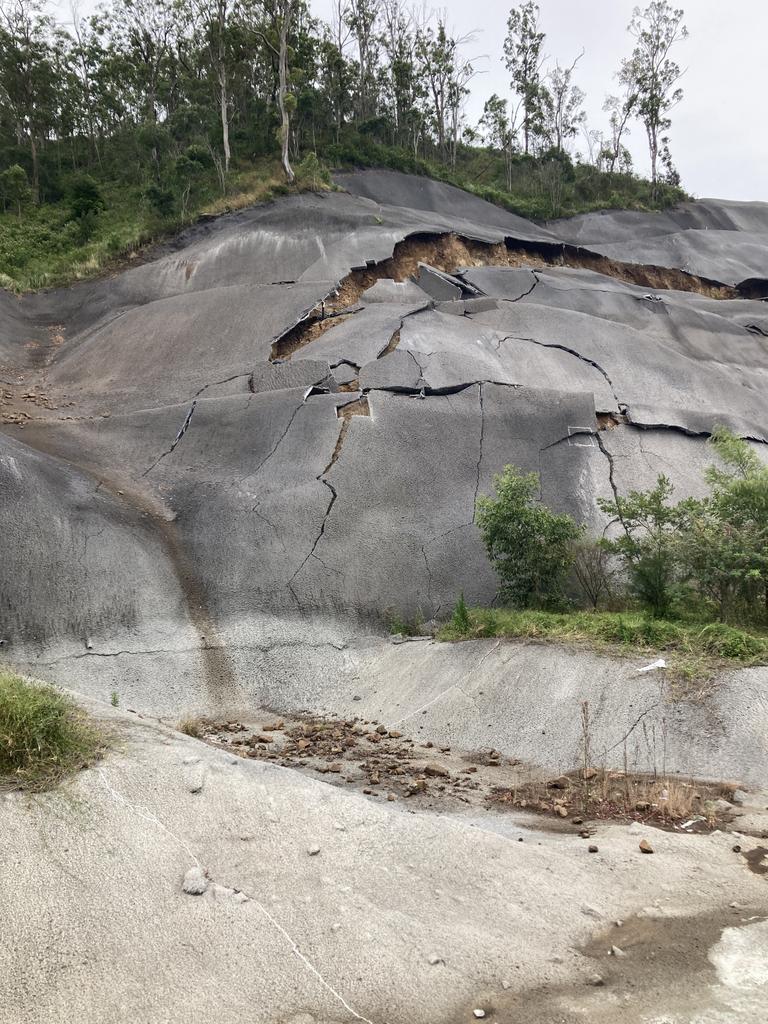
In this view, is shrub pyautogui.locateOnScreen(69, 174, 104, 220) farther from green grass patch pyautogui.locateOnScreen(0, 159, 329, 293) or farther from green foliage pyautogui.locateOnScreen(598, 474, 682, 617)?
green foliage pyautogui.locateOnScreen(598, 474, 682, 617)

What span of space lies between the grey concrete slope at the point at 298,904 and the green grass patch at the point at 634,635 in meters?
3.21

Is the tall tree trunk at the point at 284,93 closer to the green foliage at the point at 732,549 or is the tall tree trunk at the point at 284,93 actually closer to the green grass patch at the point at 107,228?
the green grass patch at the point at 107,228

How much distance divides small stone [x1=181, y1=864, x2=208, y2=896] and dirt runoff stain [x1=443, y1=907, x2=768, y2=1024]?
1.52 metres

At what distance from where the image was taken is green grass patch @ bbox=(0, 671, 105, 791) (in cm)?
493

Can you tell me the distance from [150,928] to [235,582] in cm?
809

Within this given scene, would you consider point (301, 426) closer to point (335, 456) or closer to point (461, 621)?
point (335, 456)

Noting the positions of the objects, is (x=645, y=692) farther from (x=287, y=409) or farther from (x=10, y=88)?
(x=10, y=88)

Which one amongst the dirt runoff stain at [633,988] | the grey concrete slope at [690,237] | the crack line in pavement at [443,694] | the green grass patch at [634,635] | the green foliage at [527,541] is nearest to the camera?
the dirt runoff stain at [633,988]

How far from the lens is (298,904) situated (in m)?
4.55

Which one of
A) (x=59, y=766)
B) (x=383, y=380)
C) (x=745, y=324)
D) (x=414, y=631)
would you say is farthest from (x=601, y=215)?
(x=59, y=766)

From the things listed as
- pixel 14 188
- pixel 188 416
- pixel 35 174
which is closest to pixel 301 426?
pixel 188 416

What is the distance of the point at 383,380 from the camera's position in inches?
615

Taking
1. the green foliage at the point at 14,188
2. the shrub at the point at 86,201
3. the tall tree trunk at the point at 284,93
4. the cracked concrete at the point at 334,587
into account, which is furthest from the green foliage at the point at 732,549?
the green foliage at the point at 14,188

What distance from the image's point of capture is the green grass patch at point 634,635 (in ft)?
29.1
